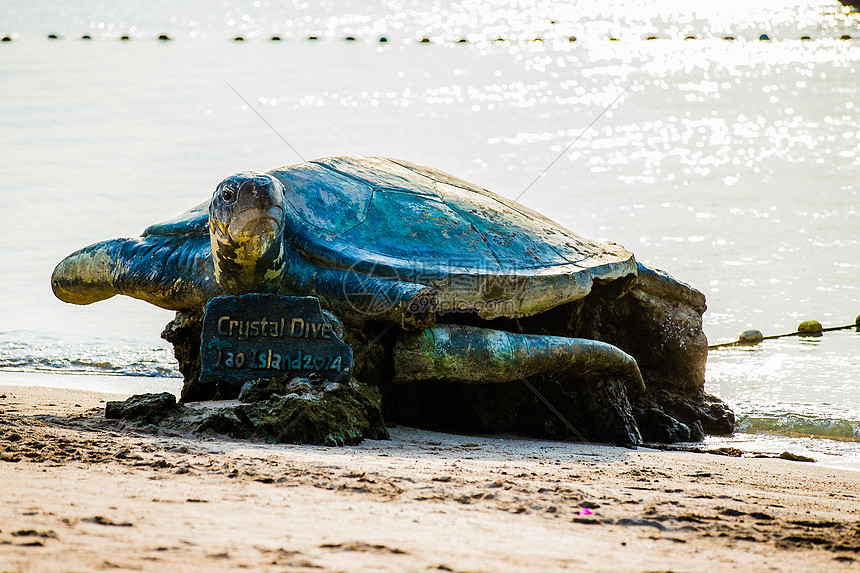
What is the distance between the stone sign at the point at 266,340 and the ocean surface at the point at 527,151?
7.88 feet

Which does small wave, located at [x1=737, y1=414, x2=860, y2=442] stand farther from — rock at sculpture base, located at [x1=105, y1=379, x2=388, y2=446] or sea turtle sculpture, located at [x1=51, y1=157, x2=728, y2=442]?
rock at sculpture base, located at [x1=105, y1=379, x2=388, y2=446]

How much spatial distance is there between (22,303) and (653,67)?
29870mm

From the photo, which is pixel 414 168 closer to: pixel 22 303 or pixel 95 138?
pixel 22 303

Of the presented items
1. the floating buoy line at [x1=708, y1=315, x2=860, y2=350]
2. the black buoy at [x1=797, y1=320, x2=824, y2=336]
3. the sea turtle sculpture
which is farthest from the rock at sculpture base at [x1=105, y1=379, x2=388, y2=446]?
the black buoy at [x1=797, y1=320, x2=824, y2=336]

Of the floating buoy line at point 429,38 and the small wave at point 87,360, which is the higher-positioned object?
the floating buoy line at point 429,38

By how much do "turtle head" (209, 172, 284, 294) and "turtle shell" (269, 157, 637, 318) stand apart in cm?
35

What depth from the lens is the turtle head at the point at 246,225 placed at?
16.2ft

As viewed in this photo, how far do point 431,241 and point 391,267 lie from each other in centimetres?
45

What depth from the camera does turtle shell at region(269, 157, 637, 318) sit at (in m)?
5.52

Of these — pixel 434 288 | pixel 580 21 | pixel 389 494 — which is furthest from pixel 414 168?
pixel 580 21

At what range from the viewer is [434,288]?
18.1 ft

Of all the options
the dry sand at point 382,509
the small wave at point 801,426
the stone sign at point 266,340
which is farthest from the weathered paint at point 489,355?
the small wave at point 801,426

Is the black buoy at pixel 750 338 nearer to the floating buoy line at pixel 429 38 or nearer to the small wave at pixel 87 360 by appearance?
the small wave at pixel 87 360

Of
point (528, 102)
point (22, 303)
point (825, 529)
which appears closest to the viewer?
point (825, 529)
